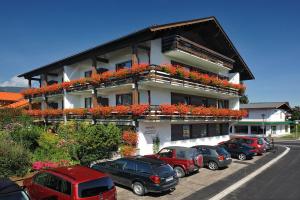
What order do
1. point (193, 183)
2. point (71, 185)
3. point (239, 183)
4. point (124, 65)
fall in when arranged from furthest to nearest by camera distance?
point (124, 65), point (239, 183), point (193, 183), point (71, 185)

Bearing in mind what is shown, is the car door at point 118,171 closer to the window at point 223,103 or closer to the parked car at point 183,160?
the parked car at point 183,160

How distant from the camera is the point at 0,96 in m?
59.5

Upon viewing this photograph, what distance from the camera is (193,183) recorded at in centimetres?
1625

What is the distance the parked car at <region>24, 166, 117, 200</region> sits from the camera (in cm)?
940

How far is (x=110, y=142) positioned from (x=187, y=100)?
12031mm

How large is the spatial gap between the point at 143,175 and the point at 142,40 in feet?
42.7

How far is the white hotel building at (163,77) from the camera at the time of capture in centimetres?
2292

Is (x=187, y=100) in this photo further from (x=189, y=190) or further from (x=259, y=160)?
(x=189, y=190)

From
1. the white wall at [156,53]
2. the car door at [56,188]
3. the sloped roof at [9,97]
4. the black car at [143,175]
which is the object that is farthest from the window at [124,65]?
the sloped roof at [9,97]

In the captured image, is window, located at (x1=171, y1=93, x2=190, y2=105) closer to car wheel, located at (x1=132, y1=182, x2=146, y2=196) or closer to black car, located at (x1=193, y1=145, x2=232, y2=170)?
black car, located at (x1=193, y1=145, x2=232, y2=170)

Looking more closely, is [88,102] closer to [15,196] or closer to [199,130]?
[199,130]

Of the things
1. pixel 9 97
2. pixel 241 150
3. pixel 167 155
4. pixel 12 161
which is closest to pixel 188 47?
pixel 241 150

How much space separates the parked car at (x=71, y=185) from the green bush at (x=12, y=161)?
479cm

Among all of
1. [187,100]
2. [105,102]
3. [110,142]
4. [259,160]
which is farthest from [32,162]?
[259,160]
